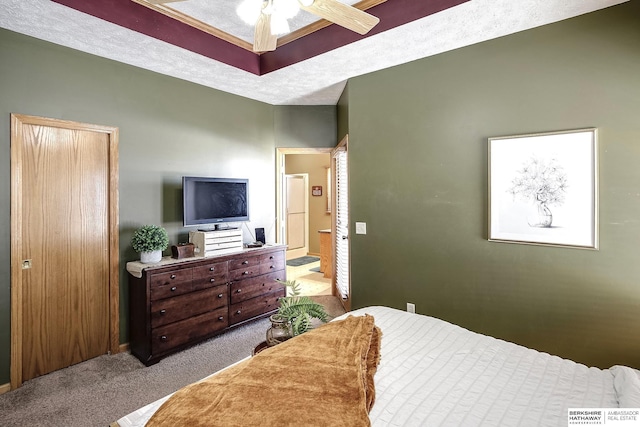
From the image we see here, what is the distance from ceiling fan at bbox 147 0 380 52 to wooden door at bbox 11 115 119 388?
172 centimetres

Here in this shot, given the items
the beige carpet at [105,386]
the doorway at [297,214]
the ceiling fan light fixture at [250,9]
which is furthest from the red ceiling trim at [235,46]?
the doorway at [297,214]

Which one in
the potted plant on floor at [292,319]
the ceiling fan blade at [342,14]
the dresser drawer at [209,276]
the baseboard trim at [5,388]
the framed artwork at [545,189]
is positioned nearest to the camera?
the ceiling fan blade at [342,14]

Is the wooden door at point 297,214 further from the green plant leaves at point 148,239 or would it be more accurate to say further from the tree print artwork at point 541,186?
the tree print artwork at point 541,186

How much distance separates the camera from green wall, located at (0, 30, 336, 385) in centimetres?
254

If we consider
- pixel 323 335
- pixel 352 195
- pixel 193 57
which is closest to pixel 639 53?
pixel 352 195

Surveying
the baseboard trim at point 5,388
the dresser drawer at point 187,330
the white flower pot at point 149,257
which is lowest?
the baseboard trim at point 5,388

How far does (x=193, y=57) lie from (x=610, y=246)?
3.56m

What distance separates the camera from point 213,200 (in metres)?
3.58

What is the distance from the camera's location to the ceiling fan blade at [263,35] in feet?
6.38

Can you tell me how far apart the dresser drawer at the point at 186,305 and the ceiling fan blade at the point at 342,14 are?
2544mm

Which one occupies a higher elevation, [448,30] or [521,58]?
[448,30]

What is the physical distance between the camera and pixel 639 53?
216 centimetres

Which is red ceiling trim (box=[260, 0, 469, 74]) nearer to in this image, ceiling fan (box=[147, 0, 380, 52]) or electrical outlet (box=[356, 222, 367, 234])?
ceiling fan (box=[147, 0, 380, 52])

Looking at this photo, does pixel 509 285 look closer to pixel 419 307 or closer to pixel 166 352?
pixel 419 307
